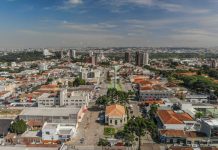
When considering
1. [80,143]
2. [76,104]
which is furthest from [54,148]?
[76,104]

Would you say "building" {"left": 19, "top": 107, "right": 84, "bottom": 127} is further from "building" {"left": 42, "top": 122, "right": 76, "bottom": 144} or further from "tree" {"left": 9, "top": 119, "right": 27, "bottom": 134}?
"building" {"left": 42, "top": 122, "right": 76, "bottom": 144}

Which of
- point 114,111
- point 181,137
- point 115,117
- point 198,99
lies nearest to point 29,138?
point 115,117

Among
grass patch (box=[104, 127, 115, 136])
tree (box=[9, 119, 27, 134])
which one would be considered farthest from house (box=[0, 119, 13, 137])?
grass patch (box=[104, 127, 115, 136])

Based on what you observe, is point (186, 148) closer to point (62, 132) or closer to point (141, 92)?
point (62, 132)

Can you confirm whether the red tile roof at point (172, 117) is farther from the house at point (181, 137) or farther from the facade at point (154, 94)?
the facade at point (154, 94)

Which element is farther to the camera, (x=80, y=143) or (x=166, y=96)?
(x=166, y=96)

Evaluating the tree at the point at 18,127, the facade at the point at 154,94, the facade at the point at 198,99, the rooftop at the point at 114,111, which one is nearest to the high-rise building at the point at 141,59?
the facade at the point at 154,94

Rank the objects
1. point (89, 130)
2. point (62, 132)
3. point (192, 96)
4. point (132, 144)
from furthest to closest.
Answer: point (192, 96)
point (89, 130)
point (62, 132)
point (132, 144)

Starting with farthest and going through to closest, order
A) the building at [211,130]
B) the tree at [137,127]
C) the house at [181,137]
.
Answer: the building at [211,130] < the house at [181,137] < the tree at [137,127]

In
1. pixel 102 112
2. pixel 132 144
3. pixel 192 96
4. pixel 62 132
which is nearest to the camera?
pixel 132 144
